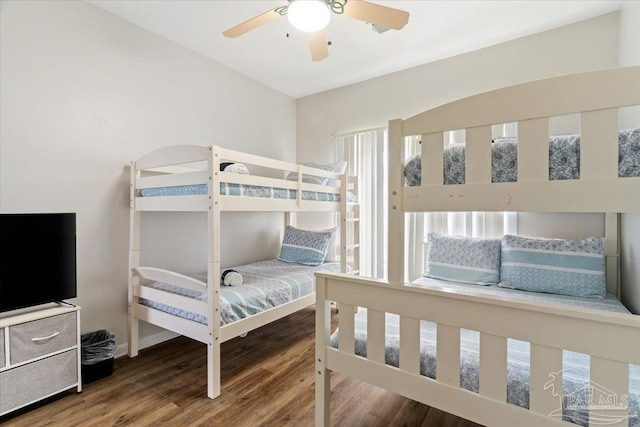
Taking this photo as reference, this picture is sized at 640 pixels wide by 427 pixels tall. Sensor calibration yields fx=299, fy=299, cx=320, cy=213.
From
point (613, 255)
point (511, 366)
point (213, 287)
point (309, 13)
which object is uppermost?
point (309, 13)

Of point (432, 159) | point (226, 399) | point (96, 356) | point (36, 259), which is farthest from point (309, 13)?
point (96, 356)

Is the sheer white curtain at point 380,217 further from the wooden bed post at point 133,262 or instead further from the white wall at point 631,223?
the wooden bed post at point 133,262

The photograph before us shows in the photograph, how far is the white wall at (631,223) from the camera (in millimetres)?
1842

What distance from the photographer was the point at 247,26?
186 centimetres

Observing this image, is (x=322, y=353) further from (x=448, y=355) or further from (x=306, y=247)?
(x=306, y=247)

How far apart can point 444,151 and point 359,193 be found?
2.35 metres

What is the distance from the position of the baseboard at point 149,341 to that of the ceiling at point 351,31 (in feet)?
8.43

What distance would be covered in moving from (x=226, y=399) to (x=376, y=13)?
2.40 metres

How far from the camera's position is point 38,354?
1661 millimetres

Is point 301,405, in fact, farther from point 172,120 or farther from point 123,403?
point 172,120

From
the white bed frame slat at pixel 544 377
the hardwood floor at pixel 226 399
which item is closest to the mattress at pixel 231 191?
the hardwood floor at pixel 226 399

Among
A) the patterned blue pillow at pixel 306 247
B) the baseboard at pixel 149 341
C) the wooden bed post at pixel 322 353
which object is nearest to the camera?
the wooden bed post at pixel 322 353

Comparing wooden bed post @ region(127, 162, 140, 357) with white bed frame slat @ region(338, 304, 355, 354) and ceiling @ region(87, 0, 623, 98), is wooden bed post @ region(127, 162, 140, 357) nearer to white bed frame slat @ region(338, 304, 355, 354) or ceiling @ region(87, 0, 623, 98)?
ceiling @ region(87, 0, 623, 98)

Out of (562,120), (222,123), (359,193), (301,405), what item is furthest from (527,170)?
(222,123)
